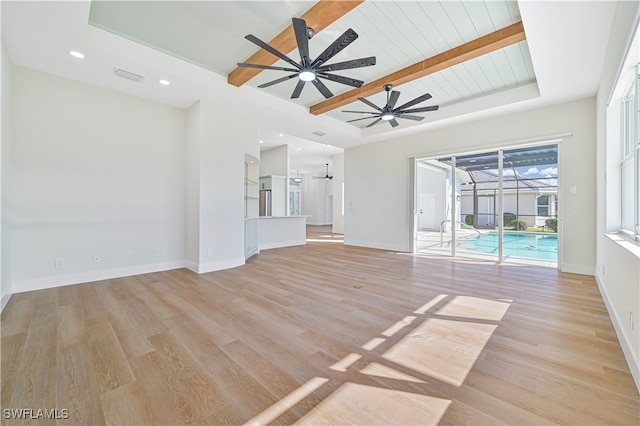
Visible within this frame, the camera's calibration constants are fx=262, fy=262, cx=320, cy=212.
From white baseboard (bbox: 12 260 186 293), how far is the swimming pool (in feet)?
22.1

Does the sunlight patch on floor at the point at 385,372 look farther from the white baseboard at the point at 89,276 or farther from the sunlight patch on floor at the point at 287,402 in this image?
the white baseboard at the point at 89,276

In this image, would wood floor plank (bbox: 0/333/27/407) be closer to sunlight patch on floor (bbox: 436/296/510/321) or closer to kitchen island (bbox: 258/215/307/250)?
sunlight patch on floor (bbox: 436/296/510/321)

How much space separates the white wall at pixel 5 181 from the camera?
2869mm

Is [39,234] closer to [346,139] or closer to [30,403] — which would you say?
[30,403]

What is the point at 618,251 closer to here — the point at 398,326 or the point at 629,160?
the point at 629,160

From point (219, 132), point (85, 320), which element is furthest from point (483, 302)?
point (219, 132)

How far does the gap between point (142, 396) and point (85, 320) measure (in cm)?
163

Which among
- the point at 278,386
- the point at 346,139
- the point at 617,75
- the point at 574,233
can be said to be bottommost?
the point at 278,386

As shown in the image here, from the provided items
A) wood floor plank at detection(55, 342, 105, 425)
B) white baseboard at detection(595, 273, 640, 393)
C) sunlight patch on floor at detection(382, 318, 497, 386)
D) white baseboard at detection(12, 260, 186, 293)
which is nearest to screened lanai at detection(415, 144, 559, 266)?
white baseboard at detection(595, 273, 640, 393)

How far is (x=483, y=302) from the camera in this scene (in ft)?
10.1

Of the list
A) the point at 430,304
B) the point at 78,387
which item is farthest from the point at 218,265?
the point at 430,304

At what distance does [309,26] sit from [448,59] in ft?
6.47

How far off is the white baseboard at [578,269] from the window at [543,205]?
1699mm

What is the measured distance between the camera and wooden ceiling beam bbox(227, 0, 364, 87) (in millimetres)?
2541
